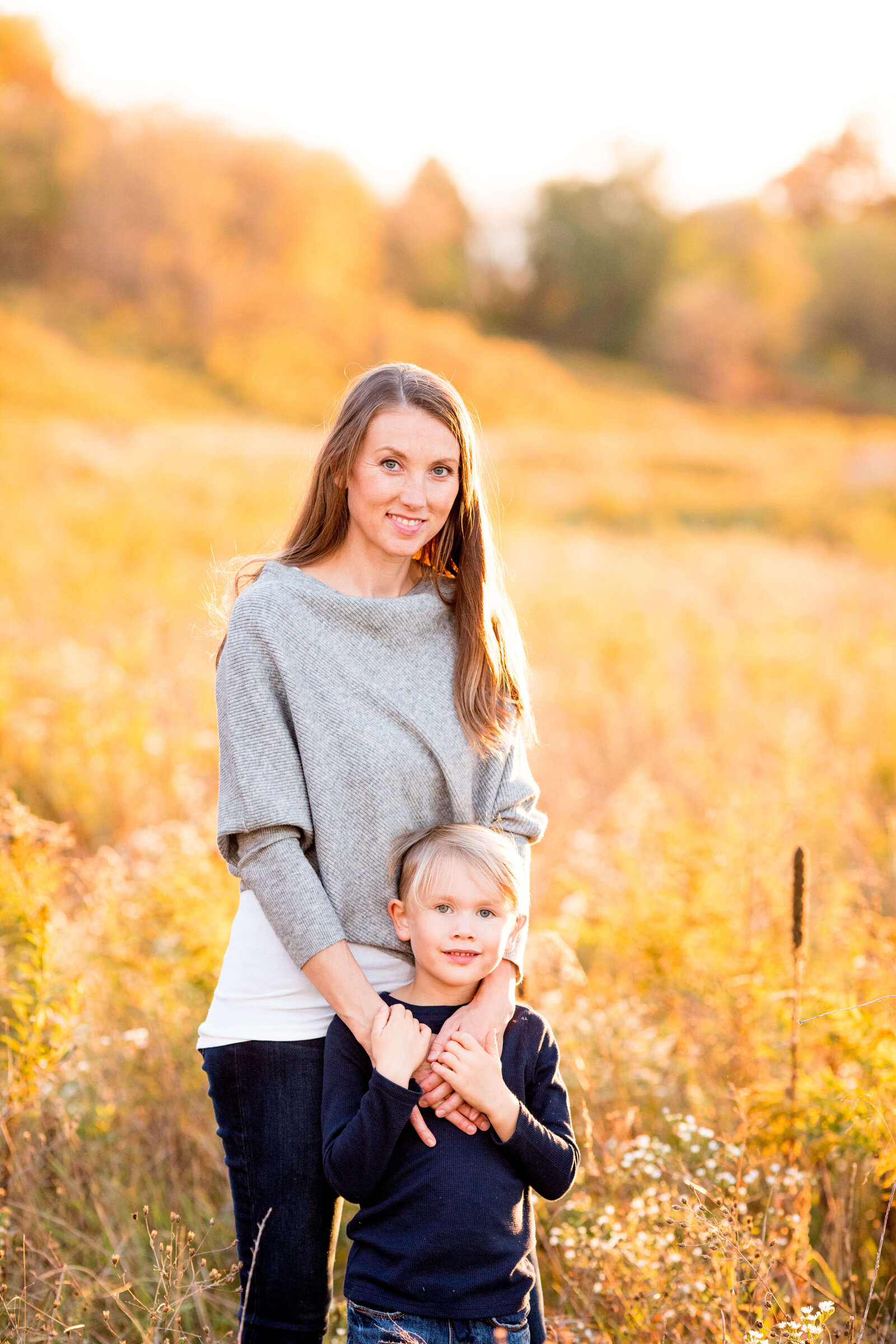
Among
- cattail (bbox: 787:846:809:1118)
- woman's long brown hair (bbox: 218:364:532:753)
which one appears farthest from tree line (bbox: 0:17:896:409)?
cattail (bbox: 787:846:809:1118)

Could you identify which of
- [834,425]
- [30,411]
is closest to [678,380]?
[834,425]

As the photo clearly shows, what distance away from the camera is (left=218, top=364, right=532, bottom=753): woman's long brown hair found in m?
2.21

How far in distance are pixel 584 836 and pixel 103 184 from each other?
41.1m

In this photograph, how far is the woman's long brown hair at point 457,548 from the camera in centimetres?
221

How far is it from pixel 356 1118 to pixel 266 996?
0.32m

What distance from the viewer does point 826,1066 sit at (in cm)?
296

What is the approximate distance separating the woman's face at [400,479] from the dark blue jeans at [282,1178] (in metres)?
1.04

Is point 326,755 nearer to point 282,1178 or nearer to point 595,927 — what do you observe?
point 282,1178

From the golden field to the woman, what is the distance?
9.3 inches

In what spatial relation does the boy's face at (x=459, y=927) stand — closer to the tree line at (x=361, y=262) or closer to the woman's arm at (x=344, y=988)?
the woman's arm at (x=344, y=988)

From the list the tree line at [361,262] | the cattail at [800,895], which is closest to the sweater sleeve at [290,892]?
the cattail at [800,895]

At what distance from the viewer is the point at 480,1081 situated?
1.87m

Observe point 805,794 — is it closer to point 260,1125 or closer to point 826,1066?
point 826,1066

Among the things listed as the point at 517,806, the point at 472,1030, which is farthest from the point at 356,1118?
the point at 517,806
